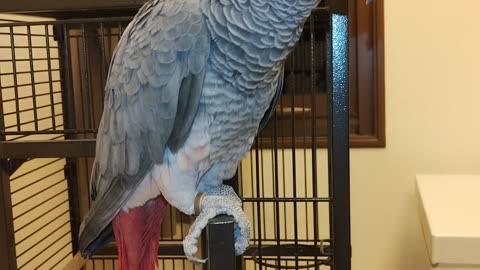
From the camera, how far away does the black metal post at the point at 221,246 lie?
24.7 inches

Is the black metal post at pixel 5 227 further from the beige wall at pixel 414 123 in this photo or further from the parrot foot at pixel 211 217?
the beige wall at pixel 414 123

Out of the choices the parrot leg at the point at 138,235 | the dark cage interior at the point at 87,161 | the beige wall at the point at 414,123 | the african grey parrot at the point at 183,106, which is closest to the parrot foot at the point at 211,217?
the african grey parrot at the point at 183,106

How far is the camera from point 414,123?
1363 millimetres

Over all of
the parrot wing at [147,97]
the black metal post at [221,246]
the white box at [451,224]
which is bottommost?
the white box at [451,224]

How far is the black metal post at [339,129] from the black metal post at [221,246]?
31 cm

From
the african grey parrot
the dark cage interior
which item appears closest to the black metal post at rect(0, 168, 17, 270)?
the dark cage interior

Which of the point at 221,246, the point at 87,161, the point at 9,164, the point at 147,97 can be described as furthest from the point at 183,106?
the point at 87,161

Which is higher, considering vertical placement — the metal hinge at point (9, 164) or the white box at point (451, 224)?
the metal hinge at point (9, 164)

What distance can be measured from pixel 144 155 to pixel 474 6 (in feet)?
2.85

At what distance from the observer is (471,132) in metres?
1.36

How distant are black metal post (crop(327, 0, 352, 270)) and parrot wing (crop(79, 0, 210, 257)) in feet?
0.73

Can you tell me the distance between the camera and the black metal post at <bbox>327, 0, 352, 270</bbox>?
85 cm

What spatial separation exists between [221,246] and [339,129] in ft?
1.04

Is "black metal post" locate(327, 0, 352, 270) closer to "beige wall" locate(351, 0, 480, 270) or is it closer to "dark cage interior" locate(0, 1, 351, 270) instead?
"dark cage interior" locate(0, 1, 351, 270)
